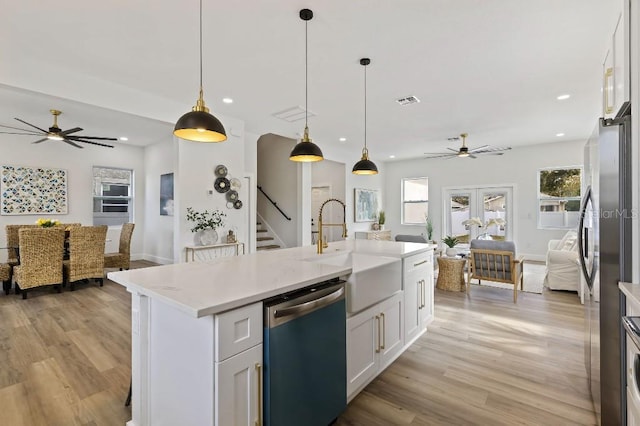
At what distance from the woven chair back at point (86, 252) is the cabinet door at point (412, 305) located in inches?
190

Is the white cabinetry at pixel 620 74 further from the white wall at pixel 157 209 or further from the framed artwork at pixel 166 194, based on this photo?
the framed artwork at pixel 166 194

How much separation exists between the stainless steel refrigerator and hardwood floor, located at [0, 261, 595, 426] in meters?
0.56

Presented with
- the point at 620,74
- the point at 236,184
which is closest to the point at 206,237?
the point at 236,184

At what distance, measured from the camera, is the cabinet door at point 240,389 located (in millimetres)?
1205

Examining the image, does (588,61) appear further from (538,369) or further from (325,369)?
(325,369)

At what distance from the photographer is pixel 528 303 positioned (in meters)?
4.09

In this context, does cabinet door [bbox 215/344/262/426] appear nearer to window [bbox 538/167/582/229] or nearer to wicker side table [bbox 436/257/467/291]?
wicker side table [bbox 436/257/467/291]

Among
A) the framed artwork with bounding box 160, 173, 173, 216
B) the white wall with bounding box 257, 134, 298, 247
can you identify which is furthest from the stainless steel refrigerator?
the framed artwork with bounding box 160, 173, 173, 216

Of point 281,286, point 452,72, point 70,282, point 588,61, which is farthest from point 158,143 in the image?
point 588,61

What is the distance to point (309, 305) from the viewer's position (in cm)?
154

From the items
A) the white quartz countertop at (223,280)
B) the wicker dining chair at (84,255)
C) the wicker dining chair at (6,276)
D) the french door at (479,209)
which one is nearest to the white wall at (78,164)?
the wicker dining chair at (6,276)

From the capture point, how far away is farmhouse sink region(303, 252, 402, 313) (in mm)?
1940

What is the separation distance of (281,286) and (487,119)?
532 centimetres

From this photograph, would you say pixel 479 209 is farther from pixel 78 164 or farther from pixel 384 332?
pixel 78 164
